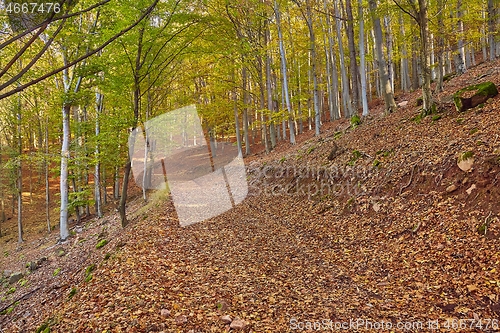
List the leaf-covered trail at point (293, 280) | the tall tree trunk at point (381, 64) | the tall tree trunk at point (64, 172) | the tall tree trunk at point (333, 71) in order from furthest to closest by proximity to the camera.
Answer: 1. the tall tree trunk at point (333, 71)
2. the tall tree trunk at point (64, 172)
3. the tall tree trunk at point (381, 64)
4. the leaf-covered trail at point (293, 280)

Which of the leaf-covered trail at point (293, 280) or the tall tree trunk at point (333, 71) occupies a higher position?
the tall tree trunk at point (333, 71)

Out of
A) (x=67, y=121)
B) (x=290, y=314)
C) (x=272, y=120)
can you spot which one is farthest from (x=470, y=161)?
(x=67, y=121)

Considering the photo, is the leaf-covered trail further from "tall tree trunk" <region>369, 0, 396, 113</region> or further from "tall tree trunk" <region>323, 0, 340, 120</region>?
"tall tree trunk" <region>323, 0, 340, 120</region>

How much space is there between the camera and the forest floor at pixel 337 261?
4242 millimetres

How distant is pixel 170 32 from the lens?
941cm

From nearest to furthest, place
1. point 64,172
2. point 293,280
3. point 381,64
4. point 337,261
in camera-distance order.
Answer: point 293,280
point 337,261
point 381,64
point 64,172

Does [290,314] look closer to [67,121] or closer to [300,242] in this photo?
[300,242]

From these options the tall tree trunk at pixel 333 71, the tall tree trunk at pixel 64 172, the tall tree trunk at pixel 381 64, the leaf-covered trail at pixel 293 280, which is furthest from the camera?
the tall tree trunk at pixel 333 71

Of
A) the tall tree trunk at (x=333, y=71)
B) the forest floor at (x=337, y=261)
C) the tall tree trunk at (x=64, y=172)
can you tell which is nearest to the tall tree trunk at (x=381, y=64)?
the forest floor at (x=337, y=261)

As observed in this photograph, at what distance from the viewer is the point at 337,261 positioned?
20.0 ft

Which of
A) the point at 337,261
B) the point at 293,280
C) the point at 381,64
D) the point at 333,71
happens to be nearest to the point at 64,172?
the point at 293,280

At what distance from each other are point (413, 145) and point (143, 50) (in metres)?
8.81

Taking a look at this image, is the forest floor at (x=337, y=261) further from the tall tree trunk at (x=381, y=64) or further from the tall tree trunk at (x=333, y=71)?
the tall tree trunk at (x=333, y=71)

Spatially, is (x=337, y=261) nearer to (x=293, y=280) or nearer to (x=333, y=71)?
(x=293, y=280)
